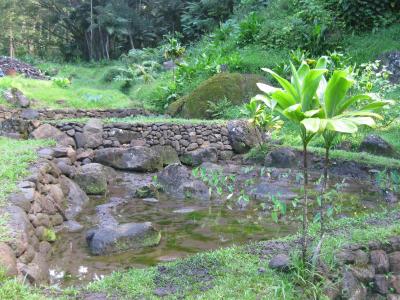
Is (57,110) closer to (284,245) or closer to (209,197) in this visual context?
(209,197)

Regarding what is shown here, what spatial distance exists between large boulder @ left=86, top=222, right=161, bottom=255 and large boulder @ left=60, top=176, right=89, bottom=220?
1462 mm

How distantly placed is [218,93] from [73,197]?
22.7 ft

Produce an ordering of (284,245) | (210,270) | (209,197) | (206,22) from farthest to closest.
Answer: (206,22), (209,197), (284,245), (210,270)

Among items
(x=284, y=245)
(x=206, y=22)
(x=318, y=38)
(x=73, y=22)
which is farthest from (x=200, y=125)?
(x=73, y=22)

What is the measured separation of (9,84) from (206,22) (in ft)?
40.0

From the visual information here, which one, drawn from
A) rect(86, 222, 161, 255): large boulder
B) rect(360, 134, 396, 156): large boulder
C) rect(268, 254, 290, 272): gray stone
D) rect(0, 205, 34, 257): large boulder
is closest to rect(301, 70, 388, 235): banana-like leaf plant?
rect(268, 254, 290, 272): gray stone

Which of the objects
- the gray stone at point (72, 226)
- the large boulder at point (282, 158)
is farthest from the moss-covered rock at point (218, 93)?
the gray stone at point (72, 226)

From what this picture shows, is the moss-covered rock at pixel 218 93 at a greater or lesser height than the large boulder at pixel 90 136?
greater

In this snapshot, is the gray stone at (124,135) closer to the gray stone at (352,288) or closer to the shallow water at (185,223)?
the shallow water at (185,223)

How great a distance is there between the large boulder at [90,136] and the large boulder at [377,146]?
5.94m

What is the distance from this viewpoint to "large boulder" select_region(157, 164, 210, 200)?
8031 millimetres

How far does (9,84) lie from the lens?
15609mm

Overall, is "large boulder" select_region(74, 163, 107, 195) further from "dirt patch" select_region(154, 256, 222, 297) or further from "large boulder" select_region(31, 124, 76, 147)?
"dirt patch" select_region(154, 256, 222, 297)

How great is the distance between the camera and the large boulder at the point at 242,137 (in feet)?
36.9
